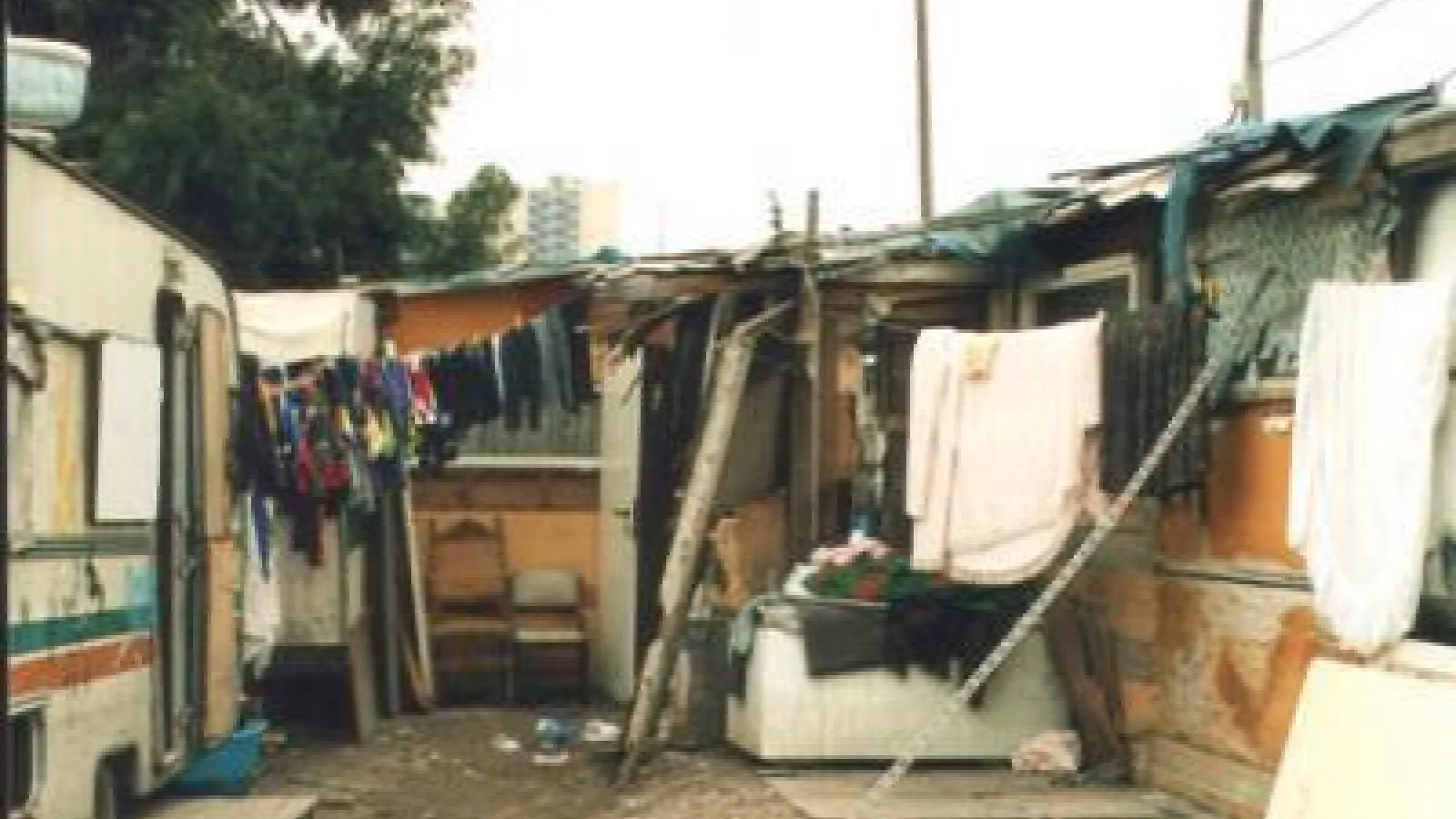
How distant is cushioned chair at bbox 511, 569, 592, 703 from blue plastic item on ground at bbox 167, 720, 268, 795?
5.18 m

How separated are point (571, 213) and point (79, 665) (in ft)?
96.5

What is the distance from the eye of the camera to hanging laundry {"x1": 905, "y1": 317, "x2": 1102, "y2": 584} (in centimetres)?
894

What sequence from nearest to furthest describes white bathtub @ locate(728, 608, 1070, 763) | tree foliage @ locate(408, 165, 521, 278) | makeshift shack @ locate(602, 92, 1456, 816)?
makeshift shack @ locate(602, 92, 1456, 816)
white bathtub @ locate(728, 608, 1070, 763)
tree foliage @ locate(408, 165, 521, 278)

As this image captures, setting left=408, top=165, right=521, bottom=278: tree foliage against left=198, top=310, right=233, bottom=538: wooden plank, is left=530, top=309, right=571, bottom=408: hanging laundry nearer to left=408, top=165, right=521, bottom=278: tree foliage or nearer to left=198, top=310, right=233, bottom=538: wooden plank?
left=198, top=310, right=233, bottom=538: wooden plank

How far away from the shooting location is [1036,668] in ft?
34.4

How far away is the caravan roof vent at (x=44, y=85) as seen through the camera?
264 inches

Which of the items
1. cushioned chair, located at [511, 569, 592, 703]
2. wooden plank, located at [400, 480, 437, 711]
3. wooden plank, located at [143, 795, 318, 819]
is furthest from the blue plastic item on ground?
cushioned chair, located at [511, 569, 592, 703]

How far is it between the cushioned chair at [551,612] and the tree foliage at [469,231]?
5.18m

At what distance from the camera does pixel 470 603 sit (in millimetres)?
15500

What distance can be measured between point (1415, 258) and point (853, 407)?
5.97 metres

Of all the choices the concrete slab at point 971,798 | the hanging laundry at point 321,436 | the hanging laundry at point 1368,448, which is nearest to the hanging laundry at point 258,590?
the hanging laundry at point 321,436

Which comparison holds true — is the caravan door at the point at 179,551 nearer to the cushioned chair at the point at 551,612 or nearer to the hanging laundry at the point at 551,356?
the hanging laundry at the point at 551,356

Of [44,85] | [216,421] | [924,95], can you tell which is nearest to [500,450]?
[924,95]

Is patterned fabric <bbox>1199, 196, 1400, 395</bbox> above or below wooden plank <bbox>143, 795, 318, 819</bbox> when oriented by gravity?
above
